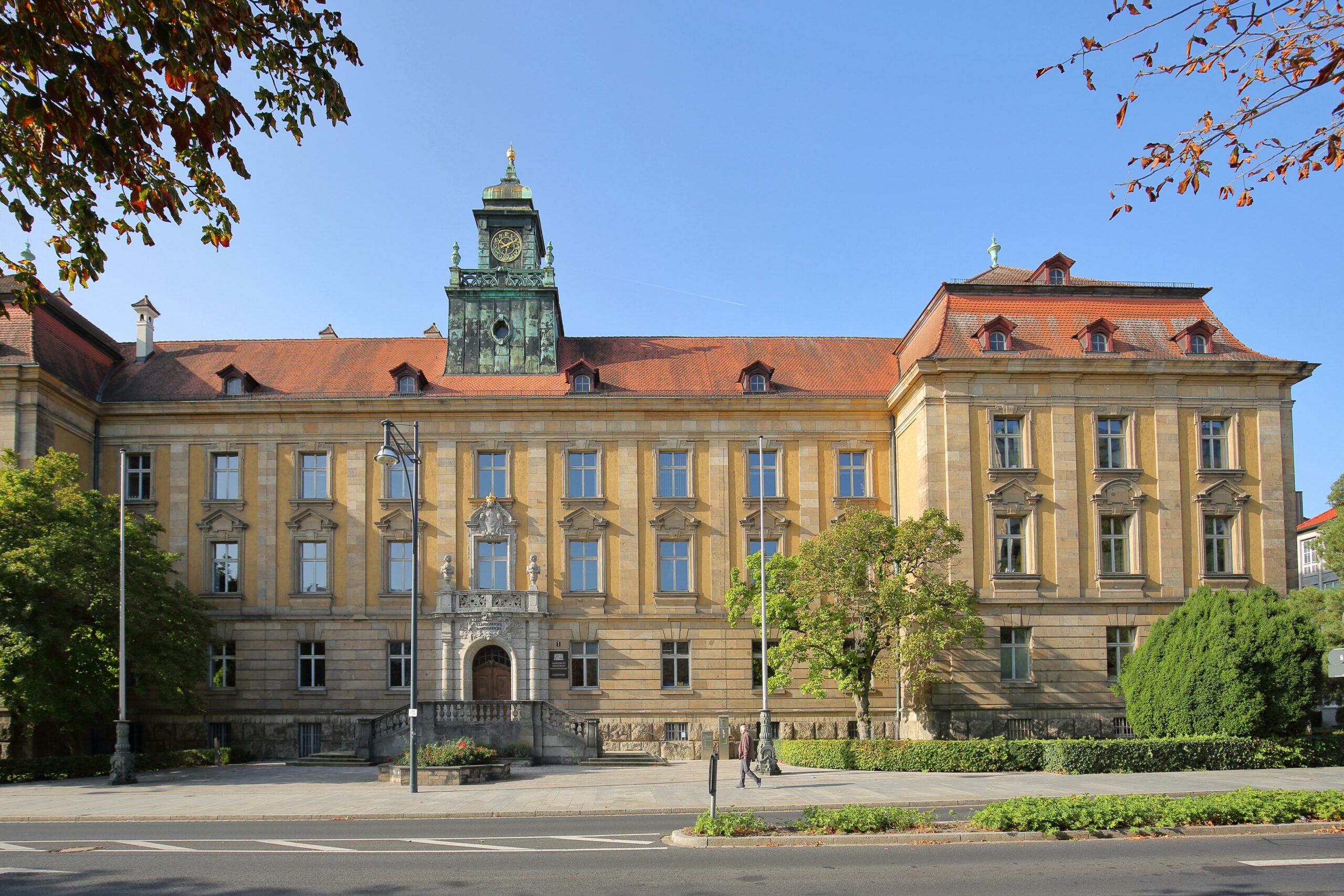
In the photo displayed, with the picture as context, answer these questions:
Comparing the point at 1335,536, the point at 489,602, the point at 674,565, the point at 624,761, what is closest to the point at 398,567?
the point at 489,602

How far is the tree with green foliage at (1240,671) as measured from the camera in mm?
30656

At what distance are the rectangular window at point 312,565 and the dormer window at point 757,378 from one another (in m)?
16.9

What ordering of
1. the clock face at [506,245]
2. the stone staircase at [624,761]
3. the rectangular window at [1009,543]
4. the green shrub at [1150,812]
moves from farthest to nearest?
the clock face at [506,245], the rectangular window at [1009,543], the stone staircase at [624,761], the green shrub at [1150,812]

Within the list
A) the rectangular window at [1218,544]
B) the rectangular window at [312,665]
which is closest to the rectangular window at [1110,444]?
the rectangular window at [1218,544]

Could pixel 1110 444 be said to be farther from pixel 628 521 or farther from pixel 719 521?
pixel 628 521

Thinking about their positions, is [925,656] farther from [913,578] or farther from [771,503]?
[771,503]

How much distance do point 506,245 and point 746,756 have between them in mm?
25525

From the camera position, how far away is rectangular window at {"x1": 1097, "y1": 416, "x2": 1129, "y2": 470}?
39.1 metres

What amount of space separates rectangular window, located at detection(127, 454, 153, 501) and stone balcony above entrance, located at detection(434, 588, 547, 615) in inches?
471

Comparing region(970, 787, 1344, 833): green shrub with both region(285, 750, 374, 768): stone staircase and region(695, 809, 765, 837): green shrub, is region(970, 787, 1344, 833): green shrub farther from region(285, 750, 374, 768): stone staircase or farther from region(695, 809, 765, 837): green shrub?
region(285, 750, 374, 768): stone staircase

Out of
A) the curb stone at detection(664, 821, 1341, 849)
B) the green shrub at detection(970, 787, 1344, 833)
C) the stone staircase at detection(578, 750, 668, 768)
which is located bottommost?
the stone staircase at detection(578, 750, 668, 768)

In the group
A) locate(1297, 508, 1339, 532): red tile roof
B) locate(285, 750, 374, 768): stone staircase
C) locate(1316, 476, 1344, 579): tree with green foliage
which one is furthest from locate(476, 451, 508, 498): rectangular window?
locate(1297, 508, 1339, 532): red tile roof

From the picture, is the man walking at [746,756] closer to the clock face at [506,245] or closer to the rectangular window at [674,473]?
the rectangular window at [674,473]

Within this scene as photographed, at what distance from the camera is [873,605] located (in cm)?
3475
